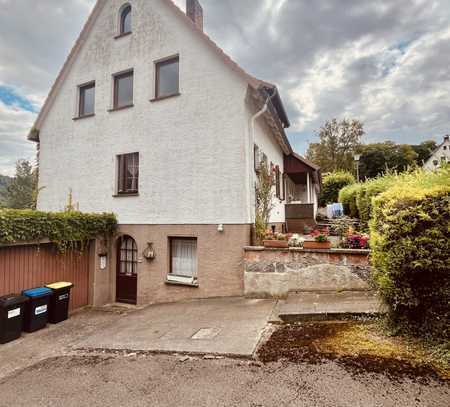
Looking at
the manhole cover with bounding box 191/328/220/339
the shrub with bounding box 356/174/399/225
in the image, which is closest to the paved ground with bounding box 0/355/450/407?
the manhole cover with bounding box 191/328/220/339

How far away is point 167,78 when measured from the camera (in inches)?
374

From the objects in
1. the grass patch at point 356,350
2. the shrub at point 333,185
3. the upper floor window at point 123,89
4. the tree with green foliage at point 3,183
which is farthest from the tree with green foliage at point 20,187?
the grass patch at point 356,350

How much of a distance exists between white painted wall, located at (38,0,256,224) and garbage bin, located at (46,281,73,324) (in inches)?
113

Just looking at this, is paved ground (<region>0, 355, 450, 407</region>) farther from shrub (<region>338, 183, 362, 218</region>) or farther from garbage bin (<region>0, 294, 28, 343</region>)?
shrub (<region>338, 183, 362, 218</region>)

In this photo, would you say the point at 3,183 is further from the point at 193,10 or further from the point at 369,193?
the point at 369,193

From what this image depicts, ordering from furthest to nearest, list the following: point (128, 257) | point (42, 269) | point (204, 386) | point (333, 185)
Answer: point (333, 185) → point (128, 257) → point (42, 269) → point (204, 386)

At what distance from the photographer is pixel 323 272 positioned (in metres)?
6.73

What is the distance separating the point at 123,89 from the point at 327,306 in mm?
10277

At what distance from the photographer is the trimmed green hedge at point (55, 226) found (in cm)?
685

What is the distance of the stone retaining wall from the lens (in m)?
6.47

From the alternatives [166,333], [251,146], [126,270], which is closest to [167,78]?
[251,146]

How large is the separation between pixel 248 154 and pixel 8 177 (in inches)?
2053

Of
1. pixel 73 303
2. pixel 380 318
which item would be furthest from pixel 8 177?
pixel 380 318

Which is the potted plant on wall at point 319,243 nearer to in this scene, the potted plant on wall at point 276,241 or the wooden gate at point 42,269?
the potted plant on wall at point 276,241
